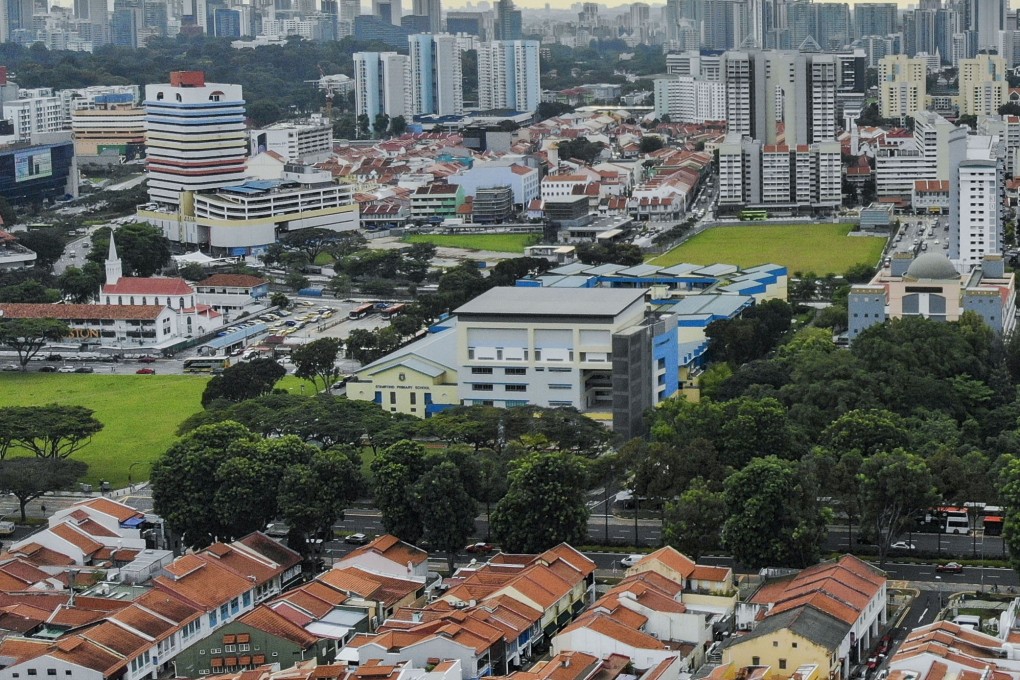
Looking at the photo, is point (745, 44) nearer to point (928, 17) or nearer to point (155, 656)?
point (928, 17)

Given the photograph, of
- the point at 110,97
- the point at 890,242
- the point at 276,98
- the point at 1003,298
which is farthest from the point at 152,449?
the point at 276,98

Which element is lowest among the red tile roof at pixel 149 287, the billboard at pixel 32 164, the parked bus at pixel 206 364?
the parked bus at pixel 206 364

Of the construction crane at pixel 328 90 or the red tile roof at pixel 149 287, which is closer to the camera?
the red tile roof at pixel 149 287

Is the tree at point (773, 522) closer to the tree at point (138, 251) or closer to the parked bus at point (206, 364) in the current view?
the parked bus at point (206, 364)

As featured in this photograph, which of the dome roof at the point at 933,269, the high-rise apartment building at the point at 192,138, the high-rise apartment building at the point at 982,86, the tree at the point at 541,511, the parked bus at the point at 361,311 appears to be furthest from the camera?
the high-rise apartment building at the point at 982,86

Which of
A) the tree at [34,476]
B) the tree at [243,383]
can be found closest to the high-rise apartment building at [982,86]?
the tree at [243,383]

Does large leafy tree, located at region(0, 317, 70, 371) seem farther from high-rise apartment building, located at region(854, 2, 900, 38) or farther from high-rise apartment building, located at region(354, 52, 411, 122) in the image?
high-rise apartment building, located at region(854, 2, 900, 38)

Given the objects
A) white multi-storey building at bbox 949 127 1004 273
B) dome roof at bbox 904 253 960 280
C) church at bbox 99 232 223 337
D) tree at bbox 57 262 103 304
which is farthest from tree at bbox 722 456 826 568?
tree at bbox 57 262 103 304
